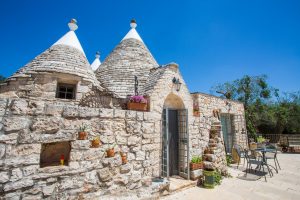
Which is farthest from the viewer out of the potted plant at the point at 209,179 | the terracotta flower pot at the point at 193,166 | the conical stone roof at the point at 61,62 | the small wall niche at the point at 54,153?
the conical stone roof at the point at 61,62

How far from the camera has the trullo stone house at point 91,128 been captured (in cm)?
261

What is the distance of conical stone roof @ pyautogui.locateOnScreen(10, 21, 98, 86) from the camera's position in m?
5.83

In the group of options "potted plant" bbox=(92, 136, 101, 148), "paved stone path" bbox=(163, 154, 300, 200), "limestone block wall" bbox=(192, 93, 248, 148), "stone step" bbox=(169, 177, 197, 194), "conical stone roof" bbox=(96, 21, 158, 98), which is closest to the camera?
"potted plant" bbox=(92, 136, 101, 148)

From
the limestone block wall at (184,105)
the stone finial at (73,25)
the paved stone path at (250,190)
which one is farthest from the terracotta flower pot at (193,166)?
the stone finial at (73,25)

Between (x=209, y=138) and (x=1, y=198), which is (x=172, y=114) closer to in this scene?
(x=209, y=138)

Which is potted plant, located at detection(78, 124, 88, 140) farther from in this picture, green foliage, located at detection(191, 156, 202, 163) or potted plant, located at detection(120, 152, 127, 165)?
green foliage, located at detection(191, 156, 202, 163)

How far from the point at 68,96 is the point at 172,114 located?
4094 millimetres

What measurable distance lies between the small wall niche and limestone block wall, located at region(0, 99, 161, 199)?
24 cm

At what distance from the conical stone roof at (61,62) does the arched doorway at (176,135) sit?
3370 millimetres

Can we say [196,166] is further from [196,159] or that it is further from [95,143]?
[95,143]

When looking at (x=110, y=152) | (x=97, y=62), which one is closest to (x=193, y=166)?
(x=110, y=152)

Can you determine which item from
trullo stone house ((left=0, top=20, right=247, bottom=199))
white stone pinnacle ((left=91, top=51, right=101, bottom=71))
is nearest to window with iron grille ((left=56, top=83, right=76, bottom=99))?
trullo stone house ((left=0, top=20, right=247, bottom=199))

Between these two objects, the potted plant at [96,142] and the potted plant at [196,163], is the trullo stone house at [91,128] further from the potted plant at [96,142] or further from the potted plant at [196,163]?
the potted plant at [196,163]

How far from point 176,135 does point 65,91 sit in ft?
15.1
